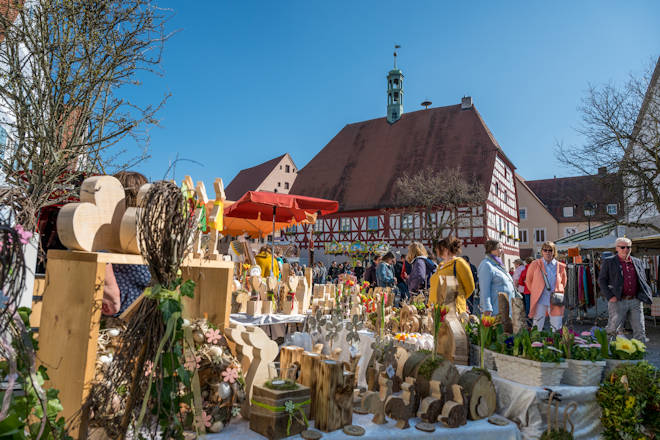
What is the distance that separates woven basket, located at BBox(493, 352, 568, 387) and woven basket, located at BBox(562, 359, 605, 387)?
8 centimetres

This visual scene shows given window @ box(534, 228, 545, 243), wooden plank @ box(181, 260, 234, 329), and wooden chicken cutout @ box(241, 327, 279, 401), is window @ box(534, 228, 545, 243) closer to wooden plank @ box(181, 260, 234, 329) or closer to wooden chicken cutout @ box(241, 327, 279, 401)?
wooden plank @ box(181, 260, 234, 329)

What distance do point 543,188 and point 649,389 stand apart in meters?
48.2

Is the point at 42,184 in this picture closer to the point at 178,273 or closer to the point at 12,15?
the point at 12,15

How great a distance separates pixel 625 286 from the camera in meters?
5.67

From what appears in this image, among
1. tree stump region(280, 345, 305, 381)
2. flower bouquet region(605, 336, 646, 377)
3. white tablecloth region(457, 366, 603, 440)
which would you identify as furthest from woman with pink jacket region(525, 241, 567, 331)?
tree stump region(280, 345, 305, 381)

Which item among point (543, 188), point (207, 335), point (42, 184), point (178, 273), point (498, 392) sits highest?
point (543, 188)

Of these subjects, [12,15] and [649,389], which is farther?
[12,15]

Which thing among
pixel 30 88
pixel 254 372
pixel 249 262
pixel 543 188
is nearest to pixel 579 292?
pixel 249 262

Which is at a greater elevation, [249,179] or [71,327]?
[249,179]

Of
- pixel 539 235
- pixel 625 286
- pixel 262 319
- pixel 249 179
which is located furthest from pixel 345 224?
pixel 262 319

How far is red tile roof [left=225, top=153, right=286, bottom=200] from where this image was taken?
39009 millimetres

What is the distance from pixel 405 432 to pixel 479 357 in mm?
871

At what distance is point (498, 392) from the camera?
7.53 feet

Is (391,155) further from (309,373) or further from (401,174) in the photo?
(309,373)
